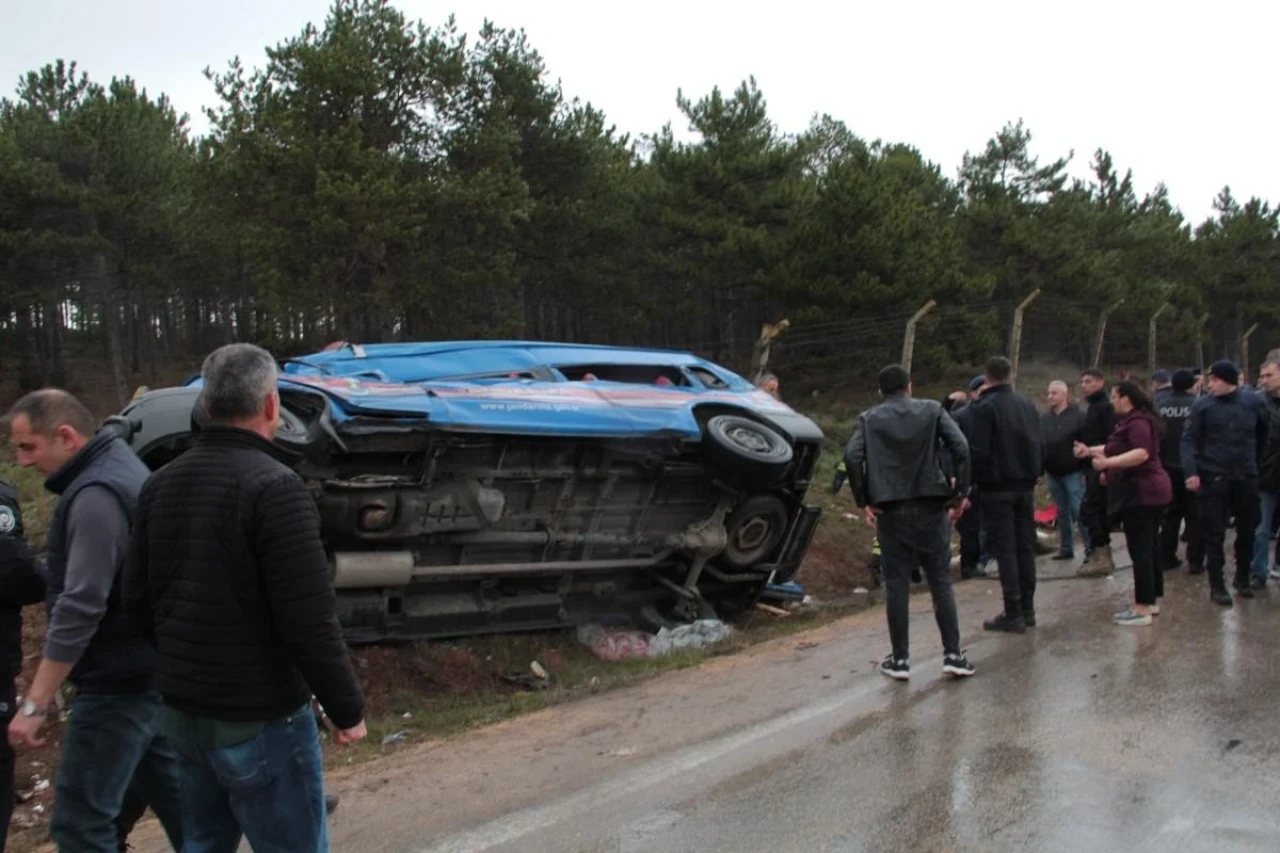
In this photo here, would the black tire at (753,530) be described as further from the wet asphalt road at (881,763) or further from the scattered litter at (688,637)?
the wet asphalt road at (881,763)

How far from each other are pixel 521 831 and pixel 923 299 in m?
24.2

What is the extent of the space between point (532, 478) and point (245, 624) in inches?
180

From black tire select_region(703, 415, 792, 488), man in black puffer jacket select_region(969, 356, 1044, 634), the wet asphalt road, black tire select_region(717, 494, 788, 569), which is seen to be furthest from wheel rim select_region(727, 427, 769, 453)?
the wet asphalt road

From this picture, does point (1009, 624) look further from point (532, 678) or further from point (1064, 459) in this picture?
point (1064, 459)

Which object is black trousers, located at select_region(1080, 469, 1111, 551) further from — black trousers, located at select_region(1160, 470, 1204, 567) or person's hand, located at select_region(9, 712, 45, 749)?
person's hand, located at select_region(9, 712, 45, 749)

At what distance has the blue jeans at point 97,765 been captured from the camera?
3.11 metres

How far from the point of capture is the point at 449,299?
24.0 meters

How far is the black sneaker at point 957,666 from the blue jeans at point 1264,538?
3.71 meters

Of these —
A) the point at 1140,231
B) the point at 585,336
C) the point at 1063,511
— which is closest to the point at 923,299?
the point at 585,336

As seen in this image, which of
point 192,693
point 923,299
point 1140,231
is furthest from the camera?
point 1140,231

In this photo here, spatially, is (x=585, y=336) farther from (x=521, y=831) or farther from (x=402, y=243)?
(x=521, y=831)

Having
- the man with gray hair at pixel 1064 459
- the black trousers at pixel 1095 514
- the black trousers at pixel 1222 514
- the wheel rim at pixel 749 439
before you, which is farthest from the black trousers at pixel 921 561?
the man with gray hair at pixel 1064 459

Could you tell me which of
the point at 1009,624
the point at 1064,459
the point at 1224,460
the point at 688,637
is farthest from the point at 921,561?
the point at 1064,459

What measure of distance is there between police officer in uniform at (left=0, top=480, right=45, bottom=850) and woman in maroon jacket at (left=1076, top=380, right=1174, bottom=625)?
6.01 meters
